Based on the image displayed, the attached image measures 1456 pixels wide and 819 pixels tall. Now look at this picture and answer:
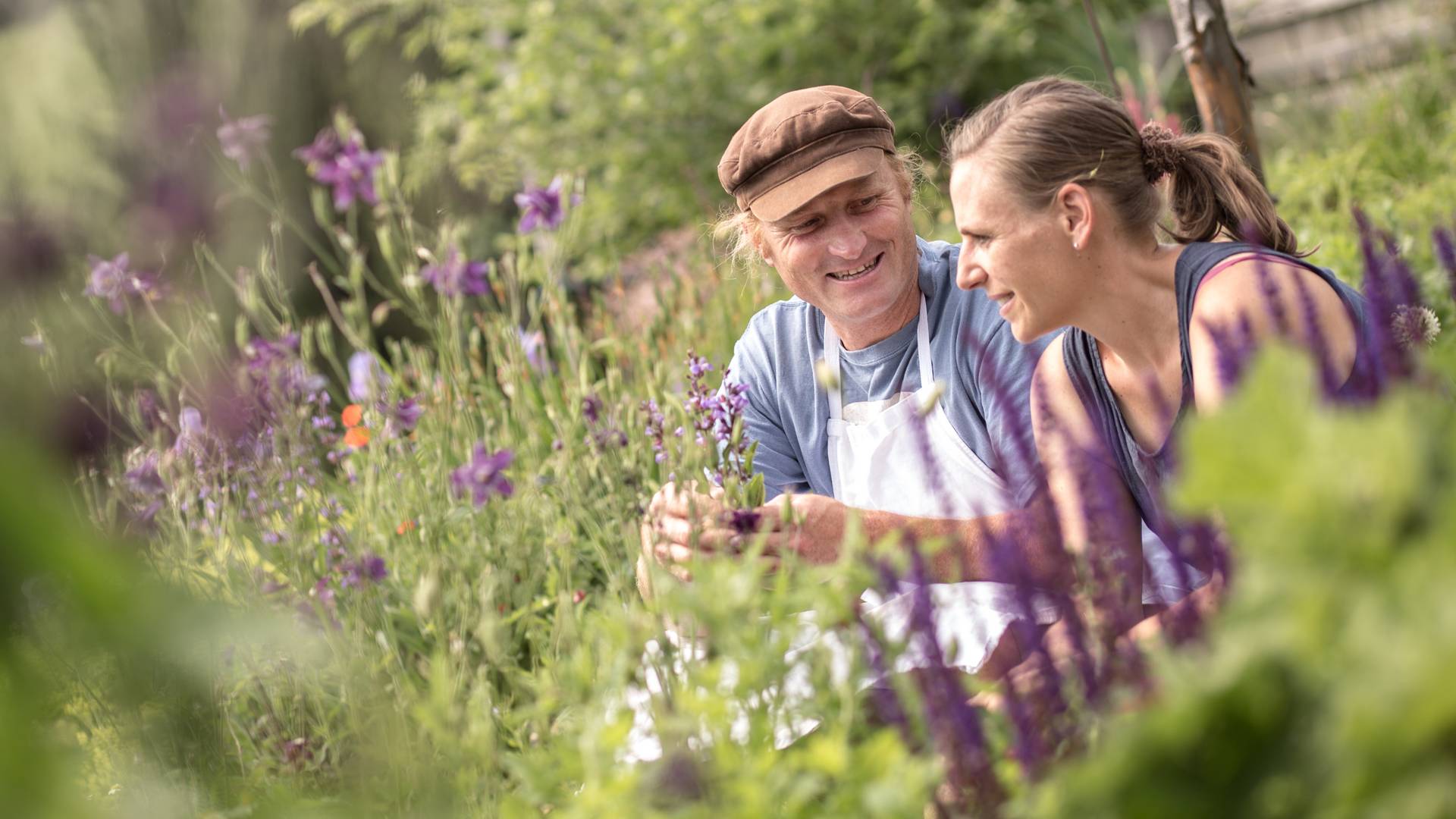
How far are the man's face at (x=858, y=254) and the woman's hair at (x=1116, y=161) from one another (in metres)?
0.36

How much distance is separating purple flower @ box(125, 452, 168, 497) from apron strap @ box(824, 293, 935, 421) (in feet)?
4.46

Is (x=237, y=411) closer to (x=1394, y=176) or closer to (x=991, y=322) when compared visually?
(x=991, y=322)

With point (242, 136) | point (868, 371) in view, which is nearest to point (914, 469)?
point (868, 371)

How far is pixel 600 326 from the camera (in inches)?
172

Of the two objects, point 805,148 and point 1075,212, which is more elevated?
point 805,148

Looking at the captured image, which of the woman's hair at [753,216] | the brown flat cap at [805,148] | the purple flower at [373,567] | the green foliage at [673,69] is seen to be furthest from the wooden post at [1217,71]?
the green foliage at [673,69]

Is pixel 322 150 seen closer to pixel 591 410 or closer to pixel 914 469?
pixel 591 410

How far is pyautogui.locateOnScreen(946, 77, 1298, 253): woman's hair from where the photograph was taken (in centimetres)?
209

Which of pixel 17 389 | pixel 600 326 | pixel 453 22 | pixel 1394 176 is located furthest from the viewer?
pixel 453 22

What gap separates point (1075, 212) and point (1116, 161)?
127mm

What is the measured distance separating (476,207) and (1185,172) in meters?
8.08

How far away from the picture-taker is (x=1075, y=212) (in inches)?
82.0

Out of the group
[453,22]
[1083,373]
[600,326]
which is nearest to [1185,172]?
[1083,373]

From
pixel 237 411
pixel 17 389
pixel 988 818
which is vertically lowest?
pixel 988 818
